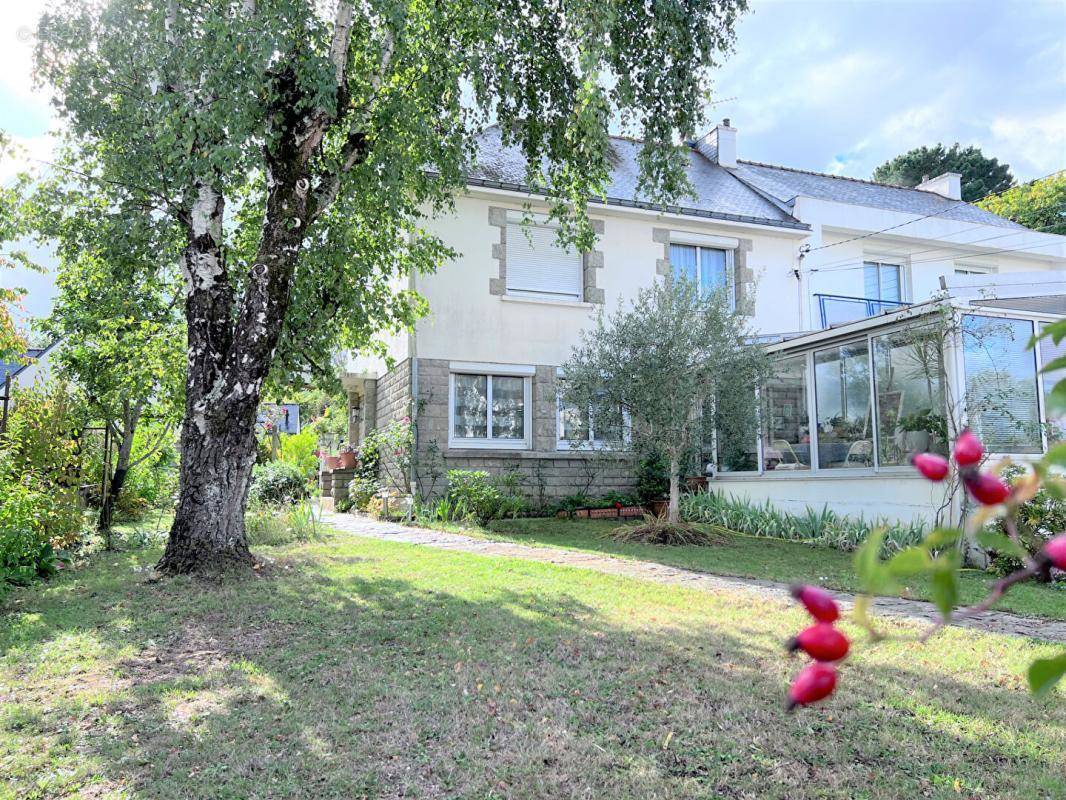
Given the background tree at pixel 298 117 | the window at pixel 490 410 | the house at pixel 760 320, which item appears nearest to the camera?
the background tree at pixel 298 117

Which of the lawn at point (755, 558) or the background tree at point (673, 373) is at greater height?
the background tree at point (673, 373)

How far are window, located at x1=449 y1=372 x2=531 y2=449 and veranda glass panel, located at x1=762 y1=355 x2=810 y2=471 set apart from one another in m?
4.05

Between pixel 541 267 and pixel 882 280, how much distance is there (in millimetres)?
7681

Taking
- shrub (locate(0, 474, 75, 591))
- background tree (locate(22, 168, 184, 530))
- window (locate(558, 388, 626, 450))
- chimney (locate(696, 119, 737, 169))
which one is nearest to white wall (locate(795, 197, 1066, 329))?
chimney (locate(696, 119, 737, 169))

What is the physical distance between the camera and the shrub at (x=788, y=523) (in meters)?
8.08

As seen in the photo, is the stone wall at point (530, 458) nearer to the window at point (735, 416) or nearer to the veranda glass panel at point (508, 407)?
the veranda glass panel at point (508, 407)

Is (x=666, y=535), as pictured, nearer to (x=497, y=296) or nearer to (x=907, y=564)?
(x=497, y=296)

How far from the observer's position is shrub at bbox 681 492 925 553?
318 inches

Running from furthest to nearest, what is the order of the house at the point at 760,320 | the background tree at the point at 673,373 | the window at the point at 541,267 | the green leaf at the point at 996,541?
1. the window at the point at 541,267
2. the background tree at the point at 673,373
3. the house at the point at 760,320
4. the green leaf at the point at 996,541

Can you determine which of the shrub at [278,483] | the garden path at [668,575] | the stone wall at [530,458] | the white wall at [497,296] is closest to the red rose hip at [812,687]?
the garden path at [668,575]

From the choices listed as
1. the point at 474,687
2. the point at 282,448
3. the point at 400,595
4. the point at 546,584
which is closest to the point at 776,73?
the point at 546,584

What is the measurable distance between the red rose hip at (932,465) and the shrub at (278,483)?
13291 mm

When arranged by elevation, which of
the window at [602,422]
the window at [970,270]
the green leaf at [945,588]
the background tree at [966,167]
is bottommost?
the green leaf at [945,588]

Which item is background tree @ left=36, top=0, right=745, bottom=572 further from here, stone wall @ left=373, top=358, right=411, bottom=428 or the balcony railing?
the balcony railing
